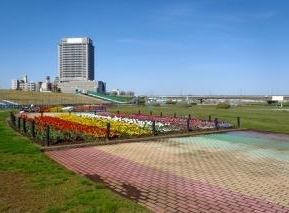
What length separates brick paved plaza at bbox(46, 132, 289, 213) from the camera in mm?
8125

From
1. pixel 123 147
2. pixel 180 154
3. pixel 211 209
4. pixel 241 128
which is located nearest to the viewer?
pixel 211 209

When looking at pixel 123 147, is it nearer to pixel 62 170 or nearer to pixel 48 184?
pixel 62 170

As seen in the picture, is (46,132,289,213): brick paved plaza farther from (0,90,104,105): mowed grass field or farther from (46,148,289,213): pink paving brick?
(0,90,104,105): mowed grass field

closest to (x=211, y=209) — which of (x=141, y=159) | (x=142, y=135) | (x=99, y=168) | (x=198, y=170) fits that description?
(x=198, y=170)

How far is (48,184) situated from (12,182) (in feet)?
3.14

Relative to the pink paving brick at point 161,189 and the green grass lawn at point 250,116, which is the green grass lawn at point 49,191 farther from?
the green grass lawn at point 250,116

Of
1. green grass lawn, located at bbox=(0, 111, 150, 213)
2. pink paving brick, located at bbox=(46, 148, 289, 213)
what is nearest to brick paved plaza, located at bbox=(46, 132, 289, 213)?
pink paving brick, located at bbox=(46, 148, 289, 213)

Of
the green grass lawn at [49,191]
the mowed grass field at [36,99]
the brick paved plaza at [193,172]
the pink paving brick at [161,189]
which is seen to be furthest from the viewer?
the mowed grass field at [36,99]

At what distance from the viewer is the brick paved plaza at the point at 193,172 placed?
26.7ft

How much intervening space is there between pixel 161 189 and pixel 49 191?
252 centimetres

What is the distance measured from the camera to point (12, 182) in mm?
9375

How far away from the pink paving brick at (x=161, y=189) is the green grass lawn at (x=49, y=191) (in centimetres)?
48

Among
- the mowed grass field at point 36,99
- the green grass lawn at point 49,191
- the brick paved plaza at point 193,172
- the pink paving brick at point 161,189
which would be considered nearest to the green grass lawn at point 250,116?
the brick paved plaza at point 193,172

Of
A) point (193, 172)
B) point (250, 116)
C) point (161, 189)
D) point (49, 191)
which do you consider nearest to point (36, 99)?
point (250, 116)
